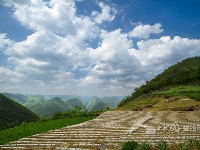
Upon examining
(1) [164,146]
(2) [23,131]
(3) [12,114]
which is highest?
(1) [164,146]

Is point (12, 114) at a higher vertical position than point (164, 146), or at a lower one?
lower

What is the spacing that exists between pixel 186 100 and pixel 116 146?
2324cm

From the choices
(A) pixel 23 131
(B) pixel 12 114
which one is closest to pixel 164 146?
(A) pixel 23 131

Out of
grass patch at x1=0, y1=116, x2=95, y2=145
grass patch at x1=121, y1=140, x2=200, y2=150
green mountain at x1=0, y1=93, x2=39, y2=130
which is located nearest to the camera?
grass patch at x1=121, y1=140, x2=200, y2=150

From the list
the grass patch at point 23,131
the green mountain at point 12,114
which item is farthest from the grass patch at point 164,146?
the green mountain at point 12,114

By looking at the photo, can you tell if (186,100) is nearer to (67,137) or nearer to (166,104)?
(166,104)

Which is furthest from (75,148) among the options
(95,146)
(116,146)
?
(116,146)

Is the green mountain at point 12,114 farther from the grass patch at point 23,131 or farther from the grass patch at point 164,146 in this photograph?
the grass patch at point 164,146

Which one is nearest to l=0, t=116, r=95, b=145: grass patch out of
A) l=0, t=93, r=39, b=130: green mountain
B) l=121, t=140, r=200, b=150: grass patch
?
l=121, t=140, r=200, b=150: grass patch

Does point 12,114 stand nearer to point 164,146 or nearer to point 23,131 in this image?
point 23,131

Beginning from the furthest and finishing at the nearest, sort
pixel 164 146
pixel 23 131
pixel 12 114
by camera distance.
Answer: pixel 12 114 < pixel 23 131 < pixel 164 146

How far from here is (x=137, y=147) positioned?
31.4 feet

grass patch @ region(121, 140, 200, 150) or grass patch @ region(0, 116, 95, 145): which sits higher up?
grass patch @ region(121, 140, 200, 150)

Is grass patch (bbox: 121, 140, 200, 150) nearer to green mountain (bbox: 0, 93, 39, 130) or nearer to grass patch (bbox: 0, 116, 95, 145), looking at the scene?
grass patch (bbox: 0, 116, 95, 145)
